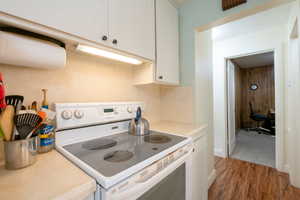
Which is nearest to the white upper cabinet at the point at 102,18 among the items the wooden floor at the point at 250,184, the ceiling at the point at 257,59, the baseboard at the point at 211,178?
the baseboard at the point at 211,178

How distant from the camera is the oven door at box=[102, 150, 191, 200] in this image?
0.53 m

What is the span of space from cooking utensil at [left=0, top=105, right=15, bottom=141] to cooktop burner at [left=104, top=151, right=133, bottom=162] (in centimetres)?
43

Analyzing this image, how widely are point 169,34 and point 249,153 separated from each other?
292cm

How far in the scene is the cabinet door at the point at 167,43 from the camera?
125 cm

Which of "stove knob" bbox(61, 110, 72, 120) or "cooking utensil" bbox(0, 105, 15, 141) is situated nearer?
"cooking utensil" bbox(0, 105, 15, 141)

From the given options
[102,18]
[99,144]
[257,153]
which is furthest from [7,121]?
[257,153]

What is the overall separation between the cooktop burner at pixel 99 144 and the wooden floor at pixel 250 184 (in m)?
1.48

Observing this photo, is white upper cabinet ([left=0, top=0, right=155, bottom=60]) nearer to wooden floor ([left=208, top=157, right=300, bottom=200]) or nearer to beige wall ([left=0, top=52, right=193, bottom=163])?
beige wall ([left=0, top=52, right=193, bottom=163])

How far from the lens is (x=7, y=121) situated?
22.3 inches

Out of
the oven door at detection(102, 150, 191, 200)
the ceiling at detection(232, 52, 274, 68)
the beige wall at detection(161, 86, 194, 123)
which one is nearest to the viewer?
the oven door at detection(102, 150, 191, 200)

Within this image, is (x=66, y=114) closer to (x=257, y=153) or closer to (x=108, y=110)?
(x=108, y=110)

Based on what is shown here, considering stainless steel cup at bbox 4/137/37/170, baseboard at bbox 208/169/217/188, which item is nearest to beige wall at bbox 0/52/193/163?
stainless steel cup at bbox 4/137/37/170

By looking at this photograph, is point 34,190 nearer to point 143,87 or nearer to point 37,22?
point 37,22

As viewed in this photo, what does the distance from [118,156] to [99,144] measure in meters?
0.26
